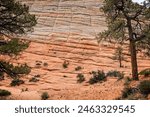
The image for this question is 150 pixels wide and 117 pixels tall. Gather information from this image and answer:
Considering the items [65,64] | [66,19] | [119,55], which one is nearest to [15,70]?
[65,64]

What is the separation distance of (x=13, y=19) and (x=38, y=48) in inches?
1072

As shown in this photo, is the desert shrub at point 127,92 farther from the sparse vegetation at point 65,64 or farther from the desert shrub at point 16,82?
the sparse vegetation at point 65,64

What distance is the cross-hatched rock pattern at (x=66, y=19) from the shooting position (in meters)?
57.0

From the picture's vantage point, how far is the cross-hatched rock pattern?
57.0 metres

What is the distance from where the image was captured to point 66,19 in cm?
6212

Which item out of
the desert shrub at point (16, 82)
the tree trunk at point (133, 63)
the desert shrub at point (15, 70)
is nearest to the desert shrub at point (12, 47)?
the desert shrub at point (15, 70)

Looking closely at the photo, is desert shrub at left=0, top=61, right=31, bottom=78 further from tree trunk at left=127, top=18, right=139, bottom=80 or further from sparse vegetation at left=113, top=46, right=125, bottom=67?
sparse vegetation at left=113, top=46, right=125, bottom=67

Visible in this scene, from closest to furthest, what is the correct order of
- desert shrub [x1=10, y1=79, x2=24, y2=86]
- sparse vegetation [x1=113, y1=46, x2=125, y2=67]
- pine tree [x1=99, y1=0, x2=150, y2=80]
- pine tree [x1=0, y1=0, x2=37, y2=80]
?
pine tree [x1=0, y1=0, x2=37, y2=80] → pine tree [x1=99, y1=0, x2=150, y2=80] → desert shrub [x1=10, y1=79, x2=24, y2=86] → sparse vegetation [x1=113, y1=46, x2=125, y2=67]

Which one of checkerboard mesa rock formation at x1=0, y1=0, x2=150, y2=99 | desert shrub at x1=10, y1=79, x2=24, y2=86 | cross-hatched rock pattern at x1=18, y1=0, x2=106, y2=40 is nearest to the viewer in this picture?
checkerboard mesa rock formation at x1=0, y1=0, x2=150, y2=99

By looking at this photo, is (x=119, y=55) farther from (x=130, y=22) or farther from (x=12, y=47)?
(x=12, y=47)

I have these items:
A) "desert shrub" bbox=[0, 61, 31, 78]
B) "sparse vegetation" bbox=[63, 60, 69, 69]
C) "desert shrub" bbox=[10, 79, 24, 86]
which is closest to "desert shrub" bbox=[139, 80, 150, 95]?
"desert shrub" bbox=[0, 61, 31, 78]

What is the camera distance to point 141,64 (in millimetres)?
46031

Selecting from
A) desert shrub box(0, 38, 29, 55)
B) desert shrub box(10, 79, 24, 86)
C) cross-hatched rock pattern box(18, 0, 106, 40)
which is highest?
desert shrub box(0, 38, 29, 55)

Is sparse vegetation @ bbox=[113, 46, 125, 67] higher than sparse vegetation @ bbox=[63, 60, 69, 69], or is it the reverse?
sparse vegetation @ bbox=[113, 46, 125, 67]
